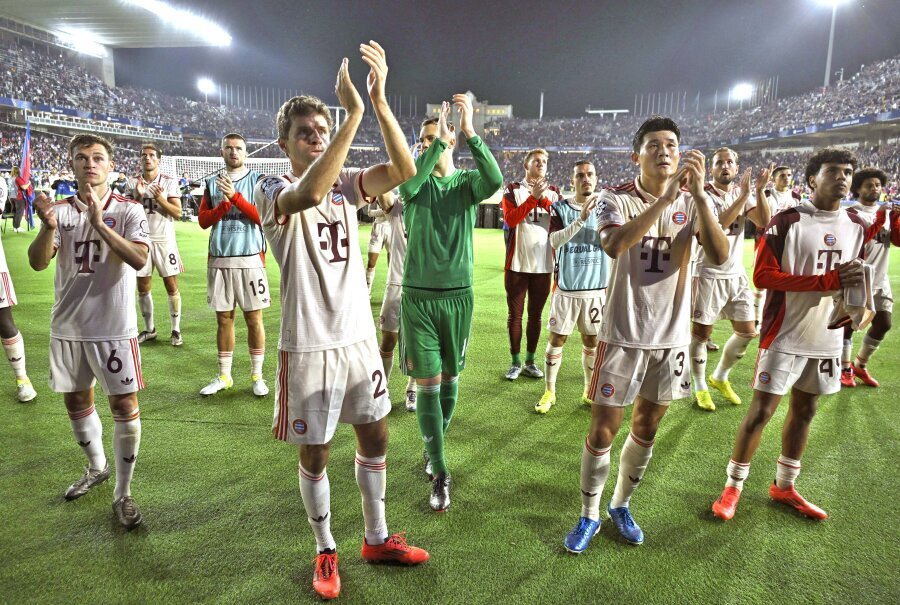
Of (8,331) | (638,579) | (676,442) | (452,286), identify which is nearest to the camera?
(638,579)

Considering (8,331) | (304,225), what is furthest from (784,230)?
(8,331)

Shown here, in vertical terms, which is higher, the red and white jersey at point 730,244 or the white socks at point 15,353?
the red and white jersey at point 730,244

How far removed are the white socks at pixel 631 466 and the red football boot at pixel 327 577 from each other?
1.65 m

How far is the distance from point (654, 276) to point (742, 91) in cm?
6813

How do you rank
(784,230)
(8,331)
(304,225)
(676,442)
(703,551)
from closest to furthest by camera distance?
(304,225), (703,551), (784,230), (676,442), (8,331)

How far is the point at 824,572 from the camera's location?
9.44ft

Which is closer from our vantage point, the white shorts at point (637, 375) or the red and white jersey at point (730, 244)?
the white shorts at point (637, 375)

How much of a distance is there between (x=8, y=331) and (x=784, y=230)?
250 inches

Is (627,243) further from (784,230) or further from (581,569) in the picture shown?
(581,569)

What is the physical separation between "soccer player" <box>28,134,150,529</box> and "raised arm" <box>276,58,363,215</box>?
4.68ft

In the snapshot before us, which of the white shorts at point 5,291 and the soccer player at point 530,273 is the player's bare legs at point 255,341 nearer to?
the white shorts at point 5,291

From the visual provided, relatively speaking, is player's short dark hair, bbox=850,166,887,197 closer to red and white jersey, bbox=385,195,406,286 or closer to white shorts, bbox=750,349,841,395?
white shorts, bbox=750,349,841,395

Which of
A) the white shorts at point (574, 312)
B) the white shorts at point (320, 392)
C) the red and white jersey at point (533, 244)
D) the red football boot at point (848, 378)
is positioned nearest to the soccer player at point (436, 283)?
the white shorts at point (320, 392)

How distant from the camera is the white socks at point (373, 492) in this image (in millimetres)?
2807
